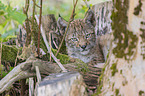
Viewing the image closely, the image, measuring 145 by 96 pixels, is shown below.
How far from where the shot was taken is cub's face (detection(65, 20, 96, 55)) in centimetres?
434

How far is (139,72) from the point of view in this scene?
135cm

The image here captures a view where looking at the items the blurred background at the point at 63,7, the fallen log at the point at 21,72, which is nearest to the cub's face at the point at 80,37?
the blurred background at the point at 63,7

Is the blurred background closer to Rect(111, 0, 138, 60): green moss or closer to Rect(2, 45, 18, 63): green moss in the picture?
Rect(2, 45, 18, 63): green moss

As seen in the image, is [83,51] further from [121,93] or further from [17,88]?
[121,93]

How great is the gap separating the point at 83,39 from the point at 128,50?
9.60ft

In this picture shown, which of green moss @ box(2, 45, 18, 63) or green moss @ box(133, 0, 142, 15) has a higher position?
green moss @ box(133, 0, 142, 15)

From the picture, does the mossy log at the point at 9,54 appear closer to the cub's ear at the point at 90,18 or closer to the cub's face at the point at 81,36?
the cub's face at the point at 81,36

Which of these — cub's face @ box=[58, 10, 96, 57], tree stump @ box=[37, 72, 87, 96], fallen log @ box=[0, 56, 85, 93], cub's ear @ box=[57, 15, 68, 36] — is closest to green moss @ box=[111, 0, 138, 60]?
tree stump @ box=[37, 72, 87, 96]

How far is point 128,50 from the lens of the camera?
4.63 ft

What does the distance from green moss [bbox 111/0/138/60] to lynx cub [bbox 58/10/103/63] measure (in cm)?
281

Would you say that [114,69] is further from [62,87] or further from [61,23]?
[61,23]

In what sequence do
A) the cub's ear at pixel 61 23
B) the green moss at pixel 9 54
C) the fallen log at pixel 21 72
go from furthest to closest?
the cub's ear at pixel 61 23 < the green moss at pixel 9 54 < the fallen log at pixel 21 72

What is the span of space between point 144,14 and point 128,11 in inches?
5.5

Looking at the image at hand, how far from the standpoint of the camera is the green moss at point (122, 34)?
1.40 meters
